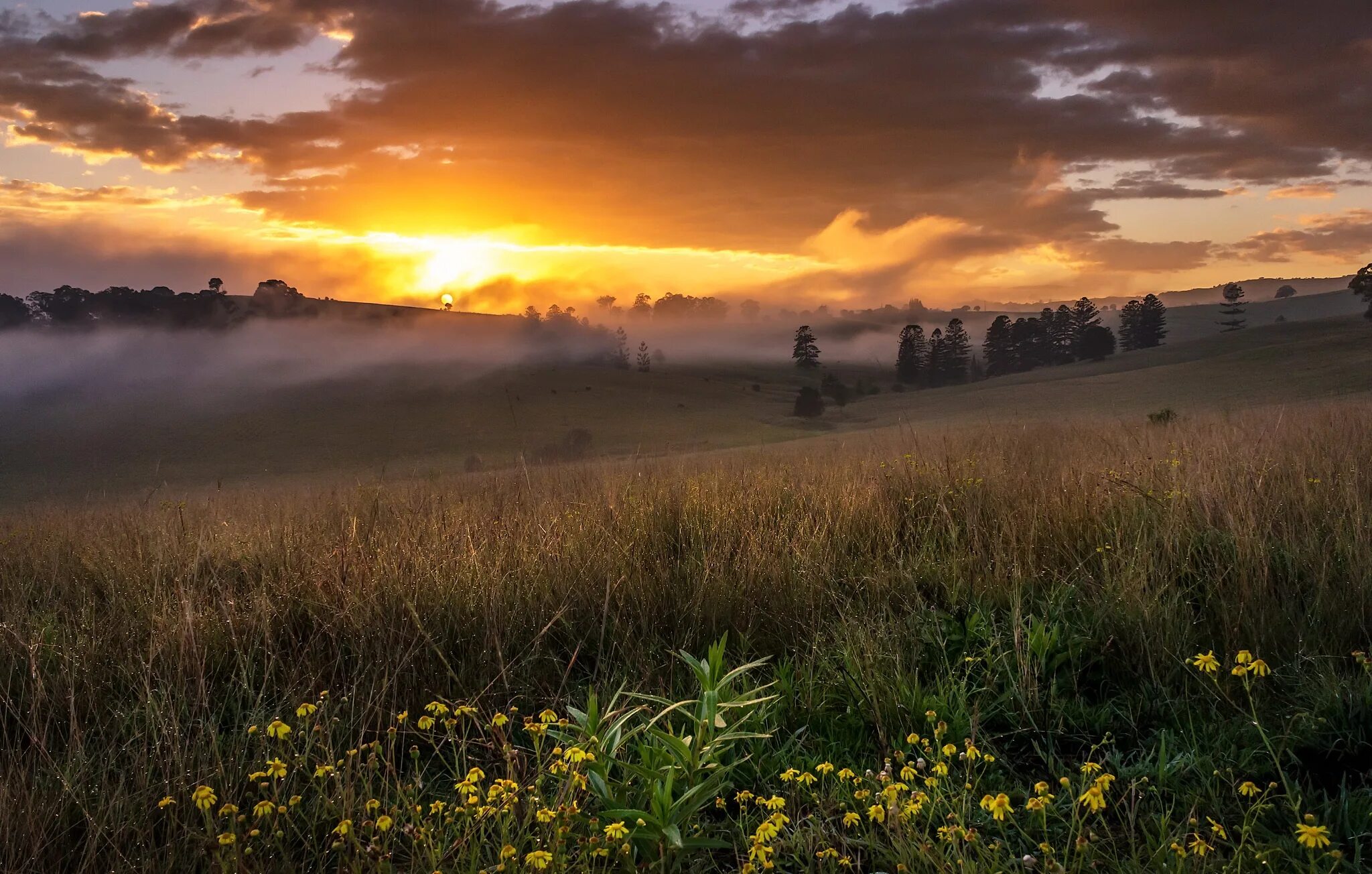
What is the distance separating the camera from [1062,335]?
323 feet

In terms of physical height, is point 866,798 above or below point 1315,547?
below

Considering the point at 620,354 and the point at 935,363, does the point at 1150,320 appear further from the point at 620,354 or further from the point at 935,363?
the point at 620,354

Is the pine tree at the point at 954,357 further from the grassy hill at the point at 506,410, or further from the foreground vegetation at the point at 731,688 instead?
the foreground vegetation at the point at 731,688

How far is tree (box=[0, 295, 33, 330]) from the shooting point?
11006cm

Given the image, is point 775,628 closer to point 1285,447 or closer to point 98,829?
point 98,829

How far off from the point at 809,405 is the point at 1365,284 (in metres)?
43.9

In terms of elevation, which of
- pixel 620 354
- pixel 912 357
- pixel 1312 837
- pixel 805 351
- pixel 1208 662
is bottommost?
pixel 1312 837

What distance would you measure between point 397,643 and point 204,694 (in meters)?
0.83

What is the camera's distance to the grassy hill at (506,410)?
40.2 meters

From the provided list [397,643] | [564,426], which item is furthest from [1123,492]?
[564,426]

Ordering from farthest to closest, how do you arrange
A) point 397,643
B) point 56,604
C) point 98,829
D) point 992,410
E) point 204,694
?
point 992,410 < point 56,604 < point 397,643 < point 204,694 < point 98,829

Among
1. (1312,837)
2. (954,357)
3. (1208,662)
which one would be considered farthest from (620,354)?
(1312,837)

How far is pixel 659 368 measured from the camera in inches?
4360

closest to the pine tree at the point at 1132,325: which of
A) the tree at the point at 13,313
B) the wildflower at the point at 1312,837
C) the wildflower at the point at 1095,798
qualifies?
the wildflower at the point at 1312,837
